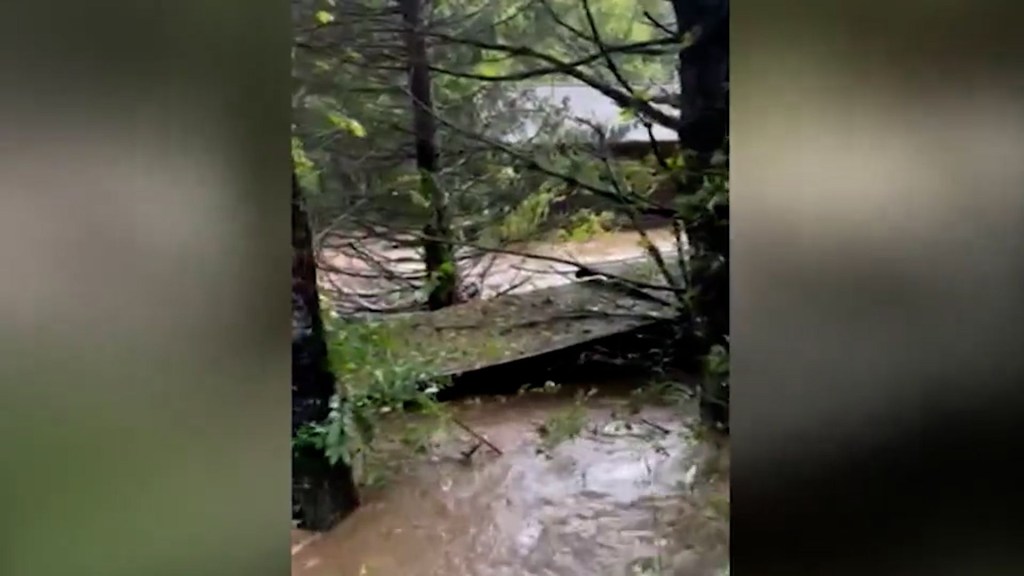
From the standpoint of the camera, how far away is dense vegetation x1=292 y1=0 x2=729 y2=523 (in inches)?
43.9

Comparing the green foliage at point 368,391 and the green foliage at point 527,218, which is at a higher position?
the green foliage at point 527,218

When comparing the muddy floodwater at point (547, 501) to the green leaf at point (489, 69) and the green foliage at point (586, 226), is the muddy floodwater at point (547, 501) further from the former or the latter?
the green leaf at point (489, 69)

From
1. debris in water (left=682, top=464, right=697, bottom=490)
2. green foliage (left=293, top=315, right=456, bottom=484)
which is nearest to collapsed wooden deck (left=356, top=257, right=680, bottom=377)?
green foliage (left=293, top=315, right=456, bottom=484)

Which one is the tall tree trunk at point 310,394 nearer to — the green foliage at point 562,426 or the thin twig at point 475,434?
the thin twig at point 475,434

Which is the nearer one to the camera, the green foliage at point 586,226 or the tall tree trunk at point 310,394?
the tall tree trunk at point 310,394

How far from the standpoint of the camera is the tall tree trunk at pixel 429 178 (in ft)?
3.80

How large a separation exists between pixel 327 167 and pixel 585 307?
14.8 inches

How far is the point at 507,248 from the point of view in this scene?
46.5 inches

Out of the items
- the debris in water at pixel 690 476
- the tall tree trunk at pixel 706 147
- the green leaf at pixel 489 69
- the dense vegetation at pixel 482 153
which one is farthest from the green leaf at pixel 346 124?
the debris in water at pixel 690 476

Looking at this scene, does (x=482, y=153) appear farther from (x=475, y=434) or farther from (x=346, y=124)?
(x=475, y=434)

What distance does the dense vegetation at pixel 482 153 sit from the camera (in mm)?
1115

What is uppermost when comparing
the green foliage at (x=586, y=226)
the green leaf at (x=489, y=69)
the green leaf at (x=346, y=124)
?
the green leaf at (x=489, y=69)
